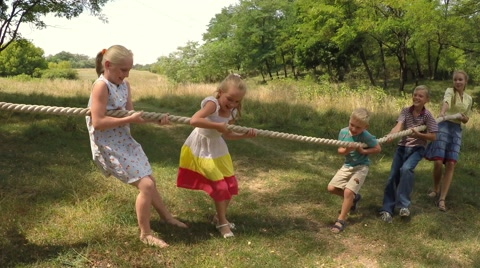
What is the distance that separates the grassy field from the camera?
123 inches

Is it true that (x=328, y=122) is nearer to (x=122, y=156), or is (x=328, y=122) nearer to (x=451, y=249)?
(x=451, y=249)

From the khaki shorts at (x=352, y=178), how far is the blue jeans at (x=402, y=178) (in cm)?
59

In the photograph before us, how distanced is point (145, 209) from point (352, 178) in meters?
2.24

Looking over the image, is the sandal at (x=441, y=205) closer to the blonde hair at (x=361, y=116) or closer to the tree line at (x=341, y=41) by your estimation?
the blonde hair at (x=361, y=116)

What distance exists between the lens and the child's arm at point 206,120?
10.6 feet

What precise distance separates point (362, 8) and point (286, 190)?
23.3 meters

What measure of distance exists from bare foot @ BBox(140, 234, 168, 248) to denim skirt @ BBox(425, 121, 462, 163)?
3692 millimetres

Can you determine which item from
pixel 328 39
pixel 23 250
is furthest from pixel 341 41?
pixel 23 250

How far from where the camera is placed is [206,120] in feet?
10.7

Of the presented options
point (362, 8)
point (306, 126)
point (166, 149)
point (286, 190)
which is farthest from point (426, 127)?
point (362, 8)

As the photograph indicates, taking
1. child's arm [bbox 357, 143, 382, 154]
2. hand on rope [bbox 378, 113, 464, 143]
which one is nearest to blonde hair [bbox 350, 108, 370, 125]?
child's arm [bbox 357, 143, 382, 154]

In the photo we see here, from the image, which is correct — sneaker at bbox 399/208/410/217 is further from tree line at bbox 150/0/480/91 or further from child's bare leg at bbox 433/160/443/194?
tree line at bbox 150/0/480/91

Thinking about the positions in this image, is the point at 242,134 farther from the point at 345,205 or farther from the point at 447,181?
the point at 447,181

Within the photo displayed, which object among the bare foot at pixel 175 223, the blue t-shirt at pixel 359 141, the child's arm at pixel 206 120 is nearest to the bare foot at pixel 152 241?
the bare foot at pixel 175 223
